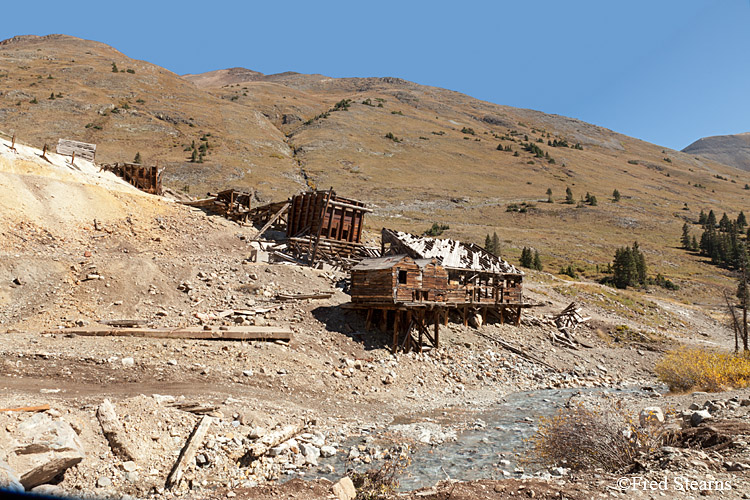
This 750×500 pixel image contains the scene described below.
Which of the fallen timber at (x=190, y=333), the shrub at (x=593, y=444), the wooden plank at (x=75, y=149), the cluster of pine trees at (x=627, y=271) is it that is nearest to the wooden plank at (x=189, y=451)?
the fallen timber at (x=190, y=333)

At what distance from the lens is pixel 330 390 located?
16.9m

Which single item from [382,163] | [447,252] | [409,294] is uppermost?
[382,163]

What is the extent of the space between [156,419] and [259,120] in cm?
13126

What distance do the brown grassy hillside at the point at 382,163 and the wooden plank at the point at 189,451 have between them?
2135 inches

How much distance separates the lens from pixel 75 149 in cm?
3662

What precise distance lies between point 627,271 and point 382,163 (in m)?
69.9

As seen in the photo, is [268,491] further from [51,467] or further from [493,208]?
[493,208]

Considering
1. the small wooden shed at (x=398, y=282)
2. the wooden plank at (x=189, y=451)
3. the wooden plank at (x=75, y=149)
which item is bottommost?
the wooden plank at (x=189, y=451)

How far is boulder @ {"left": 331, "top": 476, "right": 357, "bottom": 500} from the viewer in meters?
8.50

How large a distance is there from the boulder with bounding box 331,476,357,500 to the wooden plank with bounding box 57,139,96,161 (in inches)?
1451

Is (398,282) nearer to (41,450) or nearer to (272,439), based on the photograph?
(272,439)

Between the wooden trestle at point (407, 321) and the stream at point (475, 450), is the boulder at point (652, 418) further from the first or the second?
the wooden trestle at point (407, 321)

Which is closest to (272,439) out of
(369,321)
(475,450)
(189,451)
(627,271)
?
(189,451)

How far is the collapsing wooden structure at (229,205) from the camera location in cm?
3716
